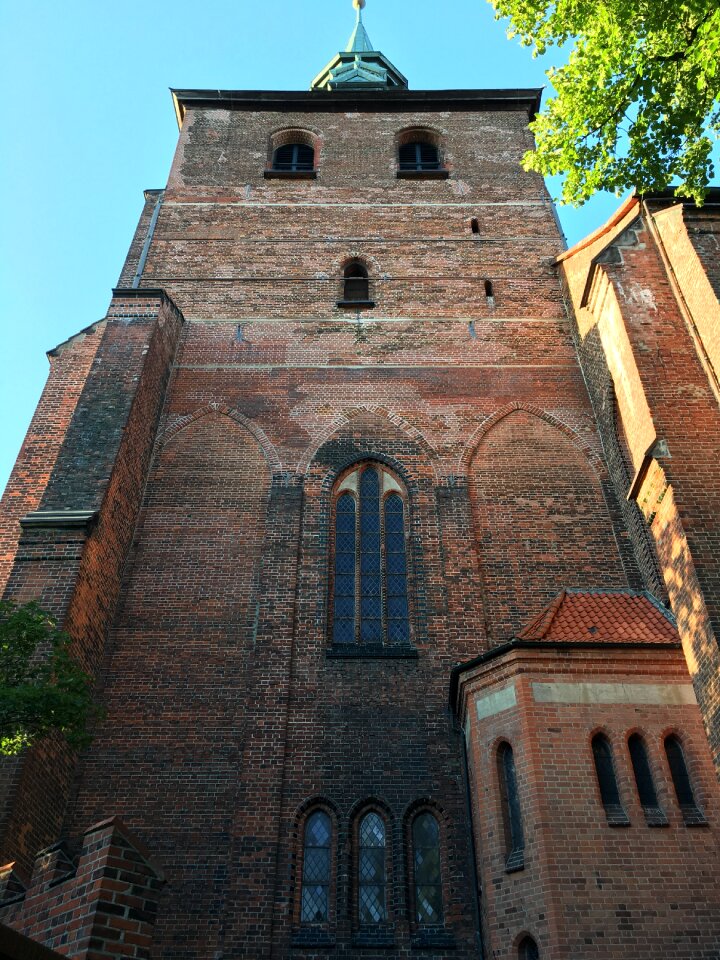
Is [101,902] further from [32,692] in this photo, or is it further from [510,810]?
[510,810]

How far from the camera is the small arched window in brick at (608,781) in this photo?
7.70 meters

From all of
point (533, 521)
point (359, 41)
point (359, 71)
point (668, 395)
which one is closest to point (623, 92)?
point (668, 395)

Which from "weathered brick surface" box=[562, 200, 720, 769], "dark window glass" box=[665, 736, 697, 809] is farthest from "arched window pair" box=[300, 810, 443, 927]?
"weathered brick surface" box=[562, 200, 720, 769]

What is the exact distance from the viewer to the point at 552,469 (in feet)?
41.1

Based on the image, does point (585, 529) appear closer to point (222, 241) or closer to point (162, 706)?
point (162, 706)

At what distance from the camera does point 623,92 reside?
31.7 feet

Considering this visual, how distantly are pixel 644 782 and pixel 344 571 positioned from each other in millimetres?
4885

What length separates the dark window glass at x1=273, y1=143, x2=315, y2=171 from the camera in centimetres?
1891

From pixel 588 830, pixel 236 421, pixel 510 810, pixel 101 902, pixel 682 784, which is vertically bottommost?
pixel 101 902

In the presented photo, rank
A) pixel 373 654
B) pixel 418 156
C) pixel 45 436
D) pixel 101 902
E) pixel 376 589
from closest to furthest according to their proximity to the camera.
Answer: pixel 101 902, pixel 373 654, pixel 376 589, pixel 45 436, pixel 418 156

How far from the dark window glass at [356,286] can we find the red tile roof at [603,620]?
24.0 feet

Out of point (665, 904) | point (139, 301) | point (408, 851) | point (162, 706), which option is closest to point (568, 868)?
point (665, 904)

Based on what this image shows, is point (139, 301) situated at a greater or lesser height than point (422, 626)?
greater

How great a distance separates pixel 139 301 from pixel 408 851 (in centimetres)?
924
